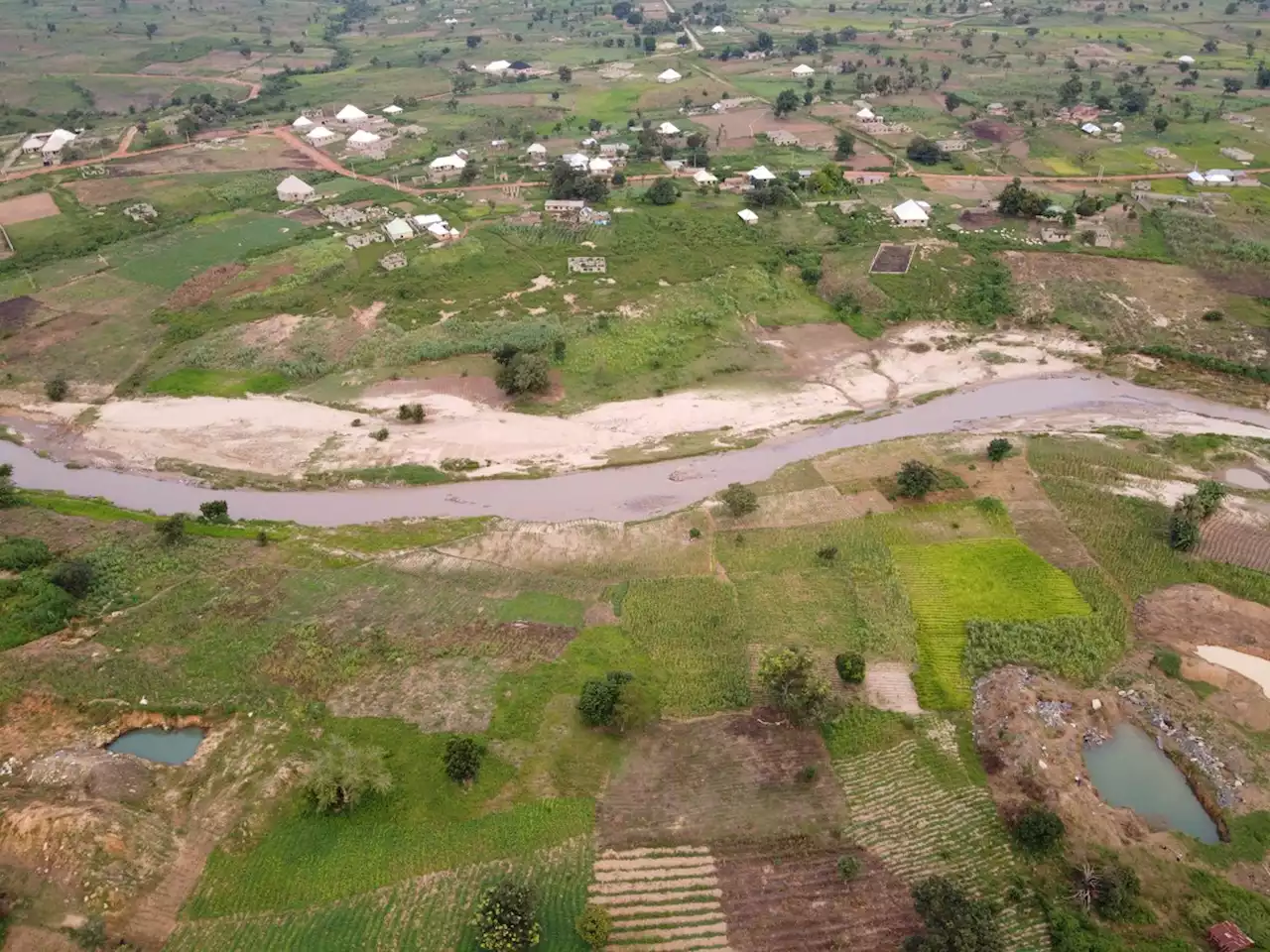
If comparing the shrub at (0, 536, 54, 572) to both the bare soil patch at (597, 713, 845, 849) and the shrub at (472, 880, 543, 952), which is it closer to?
the shrub at (472, 880, 543, 952)

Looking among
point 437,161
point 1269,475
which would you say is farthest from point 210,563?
point 437,161

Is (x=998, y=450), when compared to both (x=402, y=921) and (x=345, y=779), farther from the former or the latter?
(x=402, y=921)

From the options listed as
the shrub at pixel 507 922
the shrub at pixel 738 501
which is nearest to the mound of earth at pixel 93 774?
the shrub at pixel 507 922

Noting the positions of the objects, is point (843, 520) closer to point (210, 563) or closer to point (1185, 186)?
point (210, 563)

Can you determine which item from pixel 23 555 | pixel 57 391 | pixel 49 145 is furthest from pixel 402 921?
pixel 49 145

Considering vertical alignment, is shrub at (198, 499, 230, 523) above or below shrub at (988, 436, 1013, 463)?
below

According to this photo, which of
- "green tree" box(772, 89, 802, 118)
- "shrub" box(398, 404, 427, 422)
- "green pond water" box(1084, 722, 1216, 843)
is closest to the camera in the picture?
"green pond water" box(1084, 722, 1216, 843)

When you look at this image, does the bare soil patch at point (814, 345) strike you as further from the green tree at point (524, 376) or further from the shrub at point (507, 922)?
the shrub at point (507, 922)

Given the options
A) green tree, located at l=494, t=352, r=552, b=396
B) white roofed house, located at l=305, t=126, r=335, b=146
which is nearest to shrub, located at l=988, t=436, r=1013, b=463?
green tree, located at l=494, t=352, r=552, b=396
